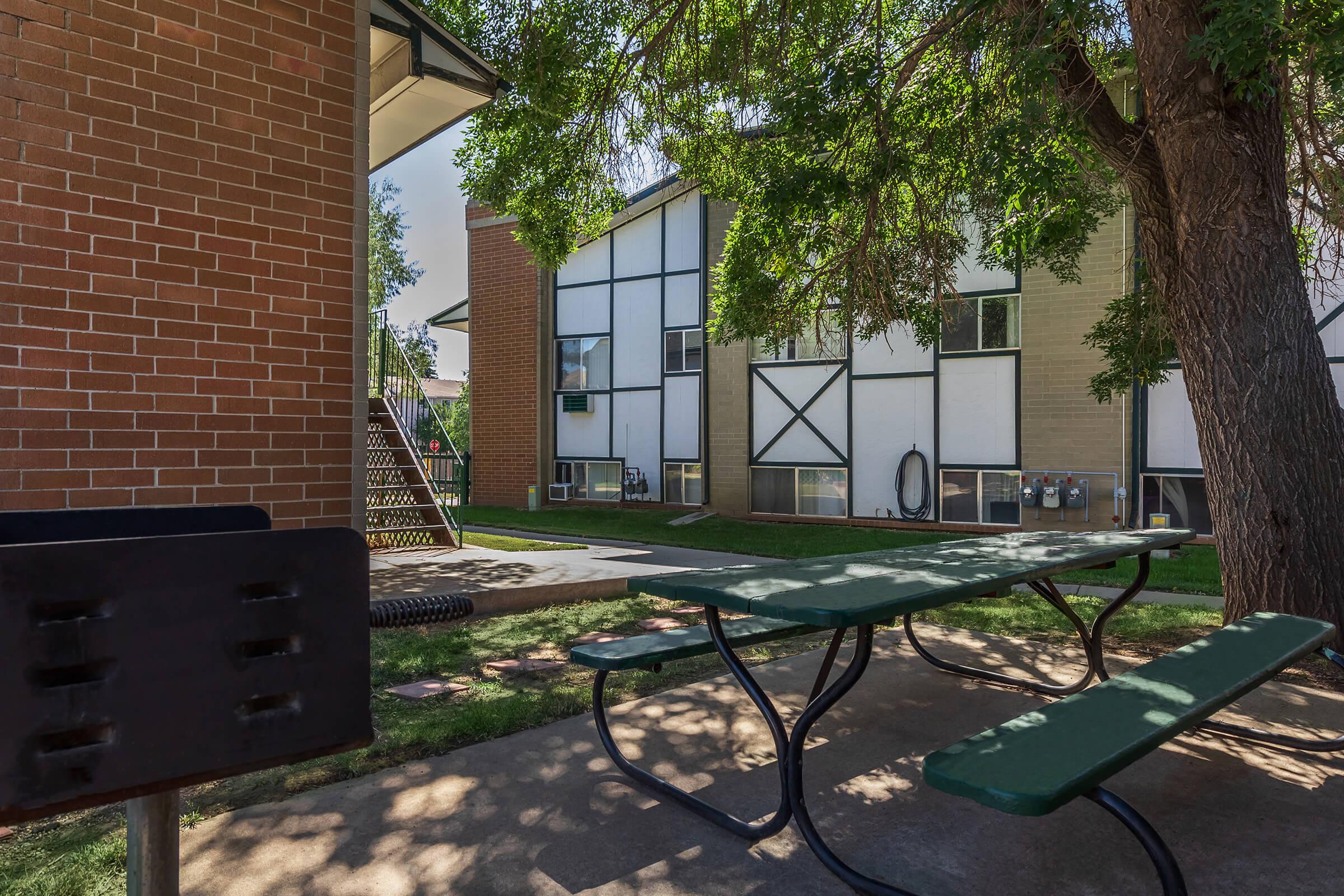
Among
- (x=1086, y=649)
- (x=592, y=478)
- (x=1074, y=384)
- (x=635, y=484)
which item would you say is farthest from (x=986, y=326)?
(x=1086, y=649)

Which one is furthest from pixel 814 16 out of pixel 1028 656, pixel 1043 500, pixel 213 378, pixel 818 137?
pixel 1043 500

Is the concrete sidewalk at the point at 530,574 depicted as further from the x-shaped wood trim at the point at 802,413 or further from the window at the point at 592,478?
the window at the point at 592,478

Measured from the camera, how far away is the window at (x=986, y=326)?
48.0ft

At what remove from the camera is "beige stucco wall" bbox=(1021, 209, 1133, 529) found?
1355 cm

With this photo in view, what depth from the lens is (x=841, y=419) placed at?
16422 mm

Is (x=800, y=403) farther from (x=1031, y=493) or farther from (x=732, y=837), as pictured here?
(x=732, y=837)

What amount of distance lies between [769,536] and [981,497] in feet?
13.6

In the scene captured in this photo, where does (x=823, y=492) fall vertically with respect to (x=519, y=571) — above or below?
above

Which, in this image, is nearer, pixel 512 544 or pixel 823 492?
pixel 512 544

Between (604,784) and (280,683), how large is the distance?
219 centimetres

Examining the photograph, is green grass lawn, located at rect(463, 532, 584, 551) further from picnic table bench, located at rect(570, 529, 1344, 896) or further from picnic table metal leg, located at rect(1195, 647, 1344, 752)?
picnic table metal leg, located at rect(1195, 647, 1344, 752)

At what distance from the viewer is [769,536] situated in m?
13.9

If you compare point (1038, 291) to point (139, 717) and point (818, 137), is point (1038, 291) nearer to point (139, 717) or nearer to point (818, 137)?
point (818, 137)

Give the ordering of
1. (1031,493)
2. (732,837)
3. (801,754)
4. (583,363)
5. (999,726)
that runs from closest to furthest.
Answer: (999,726) < (801,754) < (732,837) < (1031,493) < (583,363)
